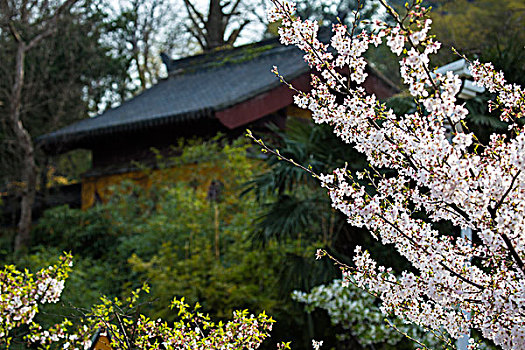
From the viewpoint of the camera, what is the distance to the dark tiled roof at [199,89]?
9.07 m

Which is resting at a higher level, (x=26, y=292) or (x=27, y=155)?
(x=27, y=155)

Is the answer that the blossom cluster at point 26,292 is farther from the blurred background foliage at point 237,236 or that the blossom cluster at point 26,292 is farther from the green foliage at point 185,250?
the green foliage at point 185,250

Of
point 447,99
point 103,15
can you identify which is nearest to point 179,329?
point 447,99

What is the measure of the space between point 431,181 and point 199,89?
10.5m

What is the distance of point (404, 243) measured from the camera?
6.17ft

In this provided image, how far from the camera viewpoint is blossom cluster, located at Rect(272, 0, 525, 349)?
1.51m

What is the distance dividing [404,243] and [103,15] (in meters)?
15.1

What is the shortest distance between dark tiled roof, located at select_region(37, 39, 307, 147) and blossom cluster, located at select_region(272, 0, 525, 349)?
666 centimetres

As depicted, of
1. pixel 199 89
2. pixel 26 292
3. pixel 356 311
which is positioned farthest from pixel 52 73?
pixel 26 292

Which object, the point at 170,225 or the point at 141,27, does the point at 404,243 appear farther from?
the point at 141,27

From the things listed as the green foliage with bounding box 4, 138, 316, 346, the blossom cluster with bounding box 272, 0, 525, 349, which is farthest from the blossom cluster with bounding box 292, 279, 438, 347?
the blossom cluster with bounding box 272, 0, 525, 349

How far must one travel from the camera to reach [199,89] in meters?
11.7

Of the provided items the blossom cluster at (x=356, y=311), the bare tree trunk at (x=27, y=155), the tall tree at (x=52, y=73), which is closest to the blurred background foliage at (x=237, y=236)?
the blossom cluster at (x=356, y=311)

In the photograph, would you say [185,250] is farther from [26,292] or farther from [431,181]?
[431,181]
